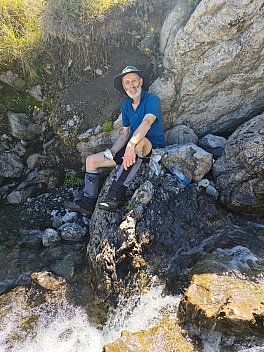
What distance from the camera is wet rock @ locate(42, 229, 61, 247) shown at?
6.23 metres

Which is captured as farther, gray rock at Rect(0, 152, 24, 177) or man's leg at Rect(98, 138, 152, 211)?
gray rock at Rect(0, 152, 24, 177)

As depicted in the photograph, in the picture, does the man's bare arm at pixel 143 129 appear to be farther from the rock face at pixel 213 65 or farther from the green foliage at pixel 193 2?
the green foliage at pixel 193 2

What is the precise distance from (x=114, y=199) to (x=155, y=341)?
8.88 feet

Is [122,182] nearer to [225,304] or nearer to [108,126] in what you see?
[108,126]

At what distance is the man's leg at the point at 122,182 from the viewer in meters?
5.78

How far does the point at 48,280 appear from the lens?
215 inches

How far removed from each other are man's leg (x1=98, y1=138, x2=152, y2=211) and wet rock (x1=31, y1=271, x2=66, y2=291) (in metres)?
1.50

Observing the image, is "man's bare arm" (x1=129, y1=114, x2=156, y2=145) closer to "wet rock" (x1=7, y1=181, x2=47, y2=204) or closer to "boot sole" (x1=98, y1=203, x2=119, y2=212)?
"boot sole" (x1=98, y1=203, x2=119, y2=212)

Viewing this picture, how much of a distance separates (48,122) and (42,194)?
1765 mm

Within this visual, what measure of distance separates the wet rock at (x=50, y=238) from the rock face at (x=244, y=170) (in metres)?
3.39

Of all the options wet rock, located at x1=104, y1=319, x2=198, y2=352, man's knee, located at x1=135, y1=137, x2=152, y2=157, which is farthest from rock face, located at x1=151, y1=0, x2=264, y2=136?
wet rock, located at x1=104, y1=319, x2=198, y2=352

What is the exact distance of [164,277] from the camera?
4781mm

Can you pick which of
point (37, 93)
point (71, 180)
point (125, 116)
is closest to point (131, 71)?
point (125, 116)

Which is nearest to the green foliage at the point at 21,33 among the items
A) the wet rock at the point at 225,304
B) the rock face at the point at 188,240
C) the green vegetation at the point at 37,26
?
the green vegetation at the point at 37,26
